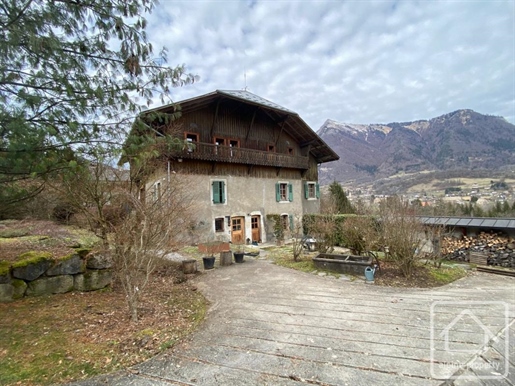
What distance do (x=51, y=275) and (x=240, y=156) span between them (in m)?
11.0

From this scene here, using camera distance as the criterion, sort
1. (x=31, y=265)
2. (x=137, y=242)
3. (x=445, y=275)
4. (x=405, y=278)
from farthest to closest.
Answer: (x=445, y=275) → (x=405, y=278) → (x=31, y=265) → (x=137, y=242)

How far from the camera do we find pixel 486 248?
10062mm

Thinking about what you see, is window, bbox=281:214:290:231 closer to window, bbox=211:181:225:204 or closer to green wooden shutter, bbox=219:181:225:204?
green wooden shutter, bbox=219:181:225:204

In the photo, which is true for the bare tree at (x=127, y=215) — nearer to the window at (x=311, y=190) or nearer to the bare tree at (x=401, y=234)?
the bare tree at (x=401, y=234)

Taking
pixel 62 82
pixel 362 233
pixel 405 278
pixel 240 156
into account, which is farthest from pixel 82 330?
pixel 240 156

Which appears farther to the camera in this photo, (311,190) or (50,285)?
(311,190)

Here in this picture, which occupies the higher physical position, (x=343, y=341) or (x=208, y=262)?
(x=208, y=262)

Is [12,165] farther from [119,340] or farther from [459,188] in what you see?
[459,188]

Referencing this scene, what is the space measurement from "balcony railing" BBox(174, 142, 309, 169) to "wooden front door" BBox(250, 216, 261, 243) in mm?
3523

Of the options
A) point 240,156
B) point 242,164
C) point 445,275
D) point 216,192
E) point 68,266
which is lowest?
point 445,275

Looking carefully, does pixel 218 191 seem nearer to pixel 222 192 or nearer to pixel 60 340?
pixel 222 192

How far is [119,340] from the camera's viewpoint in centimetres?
340

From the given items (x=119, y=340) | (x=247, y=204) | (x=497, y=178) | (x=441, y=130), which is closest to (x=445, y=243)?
(x=247, y=204)

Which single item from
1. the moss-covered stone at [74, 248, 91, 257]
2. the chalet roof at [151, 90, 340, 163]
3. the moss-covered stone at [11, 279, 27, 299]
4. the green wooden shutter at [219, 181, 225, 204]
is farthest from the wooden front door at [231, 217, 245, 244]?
the moss-covered stone at [11, 279, 27, 299]
